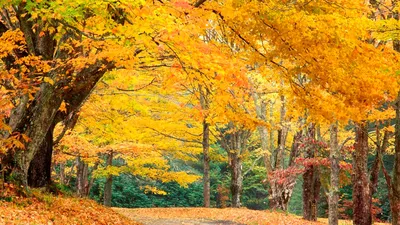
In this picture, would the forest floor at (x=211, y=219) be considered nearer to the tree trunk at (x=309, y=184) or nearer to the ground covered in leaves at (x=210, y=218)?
the ground covered in leaves at (x=210, y=218)

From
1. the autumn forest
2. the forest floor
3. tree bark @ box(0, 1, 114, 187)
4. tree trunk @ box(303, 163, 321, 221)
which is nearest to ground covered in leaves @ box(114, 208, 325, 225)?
the forest floor

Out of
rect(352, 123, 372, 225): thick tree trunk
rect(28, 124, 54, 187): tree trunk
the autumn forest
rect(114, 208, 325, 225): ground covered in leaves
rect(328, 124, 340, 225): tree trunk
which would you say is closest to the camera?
the autumn forest

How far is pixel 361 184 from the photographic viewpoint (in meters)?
12.8

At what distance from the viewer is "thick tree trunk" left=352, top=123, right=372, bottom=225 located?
12.5 meters

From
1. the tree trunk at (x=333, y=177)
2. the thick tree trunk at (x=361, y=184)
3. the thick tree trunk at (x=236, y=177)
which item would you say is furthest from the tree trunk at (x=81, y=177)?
the thick tree trunk at (x=361, y=184)

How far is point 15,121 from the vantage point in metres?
9.16

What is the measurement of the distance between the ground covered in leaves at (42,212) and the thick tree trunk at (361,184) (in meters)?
6.94

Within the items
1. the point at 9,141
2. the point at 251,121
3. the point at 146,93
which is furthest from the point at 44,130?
the point at 146,93

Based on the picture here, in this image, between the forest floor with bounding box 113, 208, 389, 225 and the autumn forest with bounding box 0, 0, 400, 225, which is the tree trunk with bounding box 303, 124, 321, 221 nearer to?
the autumn forest with bounding box 0, 0, 400, 225

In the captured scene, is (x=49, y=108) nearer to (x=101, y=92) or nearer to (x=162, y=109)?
(x=101, y=92)

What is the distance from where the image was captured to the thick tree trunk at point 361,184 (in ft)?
41.0

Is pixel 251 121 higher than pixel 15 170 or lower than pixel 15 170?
higher

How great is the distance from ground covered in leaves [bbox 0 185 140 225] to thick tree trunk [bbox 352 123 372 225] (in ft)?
22.8

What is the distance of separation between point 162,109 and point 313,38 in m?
14.0
